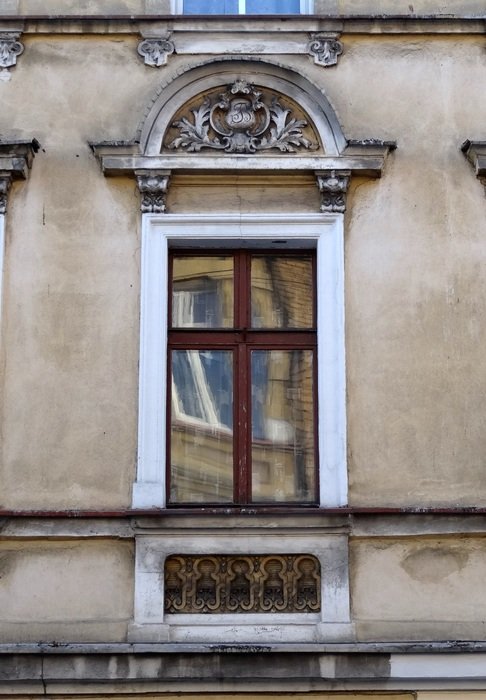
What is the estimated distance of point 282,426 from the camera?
9.77 meters

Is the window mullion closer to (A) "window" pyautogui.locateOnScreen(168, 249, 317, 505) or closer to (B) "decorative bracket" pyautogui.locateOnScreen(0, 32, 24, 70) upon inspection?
(A) "window" pyautogui.locateOnScreen(168, 249, 317, 505)

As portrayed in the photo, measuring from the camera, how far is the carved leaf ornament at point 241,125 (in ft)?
32.8

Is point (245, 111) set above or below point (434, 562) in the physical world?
above

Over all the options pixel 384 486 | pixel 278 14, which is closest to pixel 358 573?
pixel 384 486

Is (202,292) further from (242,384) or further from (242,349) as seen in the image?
(242,384)

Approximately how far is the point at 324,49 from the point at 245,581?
3.85m

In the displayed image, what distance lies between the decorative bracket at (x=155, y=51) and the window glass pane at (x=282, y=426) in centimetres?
223

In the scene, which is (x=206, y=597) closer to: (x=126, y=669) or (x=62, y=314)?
(x=126, y=669)

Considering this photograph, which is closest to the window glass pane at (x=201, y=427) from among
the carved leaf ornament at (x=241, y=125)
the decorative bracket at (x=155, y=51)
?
the carved leaf ornament at (x=241, y=125)

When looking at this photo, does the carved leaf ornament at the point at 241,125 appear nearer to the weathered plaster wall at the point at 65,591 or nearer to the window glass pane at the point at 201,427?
the window glass pane at the point at 201,427

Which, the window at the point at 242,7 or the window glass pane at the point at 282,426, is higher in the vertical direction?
the window at the point at 242,7

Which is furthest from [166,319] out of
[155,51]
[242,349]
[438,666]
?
[438,666]

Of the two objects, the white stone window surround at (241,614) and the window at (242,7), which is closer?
the white stone window surround at (241,614)

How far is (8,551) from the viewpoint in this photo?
9.27 metres
